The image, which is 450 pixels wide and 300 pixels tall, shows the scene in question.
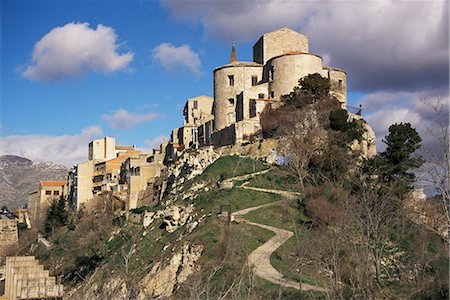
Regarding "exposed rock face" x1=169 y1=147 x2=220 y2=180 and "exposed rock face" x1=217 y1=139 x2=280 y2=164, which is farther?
"exposed rock face" x1=169 y1=147 x2=220 y2=180

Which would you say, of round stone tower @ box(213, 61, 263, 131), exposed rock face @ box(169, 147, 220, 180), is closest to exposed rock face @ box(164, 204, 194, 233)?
exposed rock face @ box(169, 147, 220, 180)

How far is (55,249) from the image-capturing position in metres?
53.4

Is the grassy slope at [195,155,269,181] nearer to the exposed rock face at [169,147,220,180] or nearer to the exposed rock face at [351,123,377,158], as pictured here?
the exposed rock face at [169,147,220,180]

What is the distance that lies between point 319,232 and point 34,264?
1651cm

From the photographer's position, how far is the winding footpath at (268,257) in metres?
23.9

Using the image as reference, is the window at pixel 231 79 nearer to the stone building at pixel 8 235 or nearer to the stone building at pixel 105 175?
the stone building at pixel 105 175

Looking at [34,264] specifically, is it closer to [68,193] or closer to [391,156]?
[391,156]

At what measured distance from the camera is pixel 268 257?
27.9m

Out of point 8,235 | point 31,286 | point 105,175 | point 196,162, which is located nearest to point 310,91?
point 196,162

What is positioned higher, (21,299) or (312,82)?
(312,82)

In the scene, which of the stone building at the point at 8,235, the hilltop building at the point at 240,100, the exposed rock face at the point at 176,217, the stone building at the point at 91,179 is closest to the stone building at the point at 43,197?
→ the stone building at the point at 91,179

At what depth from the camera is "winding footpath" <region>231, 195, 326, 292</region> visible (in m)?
23.9

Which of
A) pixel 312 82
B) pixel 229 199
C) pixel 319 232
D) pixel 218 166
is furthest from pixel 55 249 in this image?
pixel 319 232

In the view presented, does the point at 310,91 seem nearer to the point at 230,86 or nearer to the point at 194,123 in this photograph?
the point at 230,86
